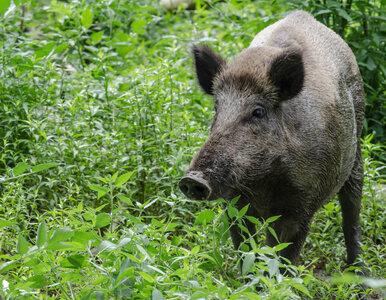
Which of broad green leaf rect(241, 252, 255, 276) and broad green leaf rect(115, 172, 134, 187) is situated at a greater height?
broad green leaf rect(115, 172, 134, 187)

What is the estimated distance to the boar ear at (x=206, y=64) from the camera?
454 centimetres

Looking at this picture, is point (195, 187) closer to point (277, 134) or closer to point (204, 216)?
point (204, 216)

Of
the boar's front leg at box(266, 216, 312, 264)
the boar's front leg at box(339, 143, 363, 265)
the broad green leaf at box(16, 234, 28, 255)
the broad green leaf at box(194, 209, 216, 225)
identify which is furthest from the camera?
the boar's front leg at box(339, 143, 363, 265)

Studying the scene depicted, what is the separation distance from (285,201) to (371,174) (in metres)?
1.73

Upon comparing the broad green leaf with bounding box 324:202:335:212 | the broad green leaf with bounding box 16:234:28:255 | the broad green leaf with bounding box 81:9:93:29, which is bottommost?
the broad green leaf with bounding box 324:202:335:212

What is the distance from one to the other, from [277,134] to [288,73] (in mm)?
440

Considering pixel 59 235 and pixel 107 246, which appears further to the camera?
pixel 107 246

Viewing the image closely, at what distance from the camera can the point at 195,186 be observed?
3.52 metres

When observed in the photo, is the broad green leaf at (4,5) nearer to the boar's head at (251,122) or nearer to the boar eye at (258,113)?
the boar's head at (251,122)

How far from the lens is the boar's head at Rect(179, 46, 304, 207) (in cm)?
376

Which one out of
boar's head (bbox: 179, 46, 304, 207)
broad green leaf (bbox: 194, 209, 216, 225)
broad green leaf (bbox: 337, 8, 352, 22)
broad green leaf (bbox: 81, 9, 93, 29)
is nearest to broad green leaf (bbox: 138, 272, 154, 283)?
broad green leaf (bbox: 194, 209, 216, 225)

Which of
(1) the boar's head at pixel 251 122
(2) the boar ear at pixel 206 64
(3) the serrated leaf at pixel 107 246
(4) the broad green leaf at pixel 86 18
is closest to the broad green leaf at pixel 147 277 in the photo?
(3) the serrated leaf at pixel 107 246

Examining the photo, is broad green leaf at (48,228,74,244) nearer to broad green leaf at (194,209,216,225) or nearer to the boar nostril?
broad green leaf at (194,209,216,225)

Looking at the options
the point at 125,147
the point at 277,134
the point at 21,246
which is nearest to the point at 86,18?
the point at 125,147
